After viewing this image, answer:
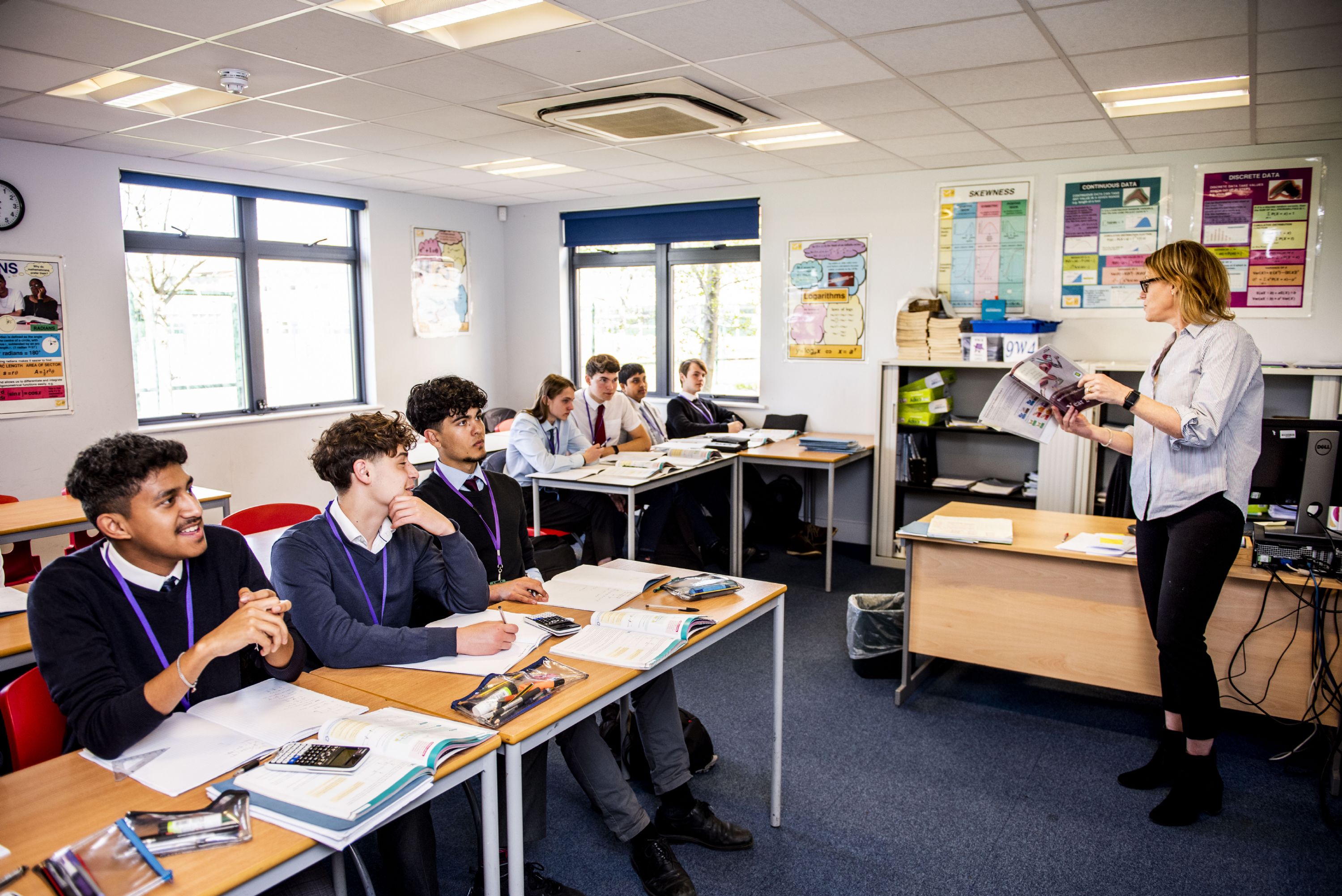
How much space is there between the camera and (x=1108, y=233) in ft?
16.4

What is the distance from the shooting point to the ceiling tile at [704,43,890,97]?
309 cm

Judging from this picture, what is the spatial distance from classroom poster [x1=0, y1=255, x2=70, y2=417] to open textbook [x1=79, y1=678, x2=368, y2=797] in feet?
12.9

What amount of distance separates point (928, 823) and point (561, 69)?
2901mm

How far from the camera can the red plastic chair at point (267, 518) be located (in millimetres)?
3301

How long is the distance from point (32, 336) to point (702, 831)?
14.7ft

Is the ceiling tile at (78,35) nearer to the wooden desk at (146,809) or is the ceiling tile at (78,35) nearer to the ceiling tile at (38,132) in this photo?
the ceiling tile at (38,132)

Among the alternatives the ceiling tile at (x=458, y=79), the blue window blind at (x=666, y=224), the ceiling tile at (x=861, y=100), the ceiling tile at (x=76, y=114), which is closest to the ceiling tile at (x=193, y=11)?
the ceiling tile at (x=458, y=79)

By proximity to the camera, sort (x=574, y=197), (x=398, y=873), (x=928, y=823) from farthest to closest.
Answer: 1. (x=574, y=197)
2. (x=928, y=823)
3. (x=398, y=873)

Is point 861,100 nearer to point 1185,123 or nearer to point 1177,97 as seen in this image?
point 1177,97

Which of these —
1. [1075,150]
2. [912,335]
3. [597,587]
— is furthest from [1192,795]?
[1075,150]

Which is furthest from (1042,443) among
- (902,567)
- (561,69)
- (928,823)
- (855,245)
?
(561,69)

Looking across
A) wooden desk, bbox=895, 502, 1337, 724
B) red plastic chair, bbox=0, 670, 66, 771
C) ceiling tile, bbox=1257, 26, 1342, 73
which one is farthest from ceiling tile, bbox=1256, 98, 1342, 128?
red plastic chair, bbox=0, 670, 66, 771

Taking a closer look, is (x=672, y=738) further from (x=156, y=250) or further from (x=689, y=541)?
(x=156, y=250)

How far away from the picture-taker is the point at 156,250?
528cm
